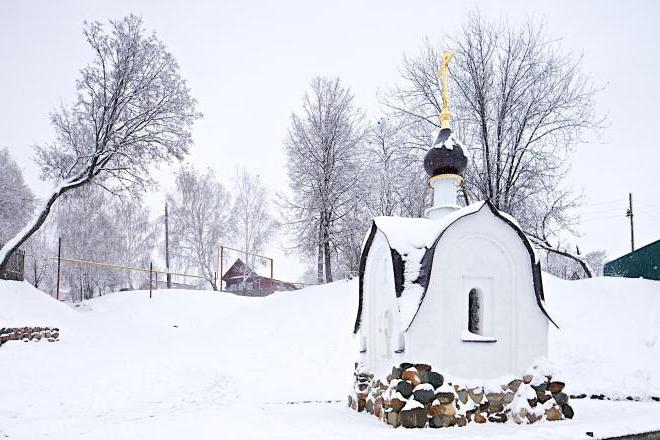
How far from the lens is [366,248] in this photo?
7957 millimetres

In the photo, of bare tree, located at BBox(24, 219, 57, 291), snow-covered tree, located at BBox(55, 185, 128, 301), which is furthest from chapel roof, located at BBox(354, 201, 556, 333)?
bare tree, located at BBox(24, 219, 57, 291)

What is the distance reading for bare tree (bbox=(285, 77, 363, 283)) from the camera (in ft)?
75.1

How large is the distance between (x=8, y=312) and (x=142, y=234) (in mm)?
23508

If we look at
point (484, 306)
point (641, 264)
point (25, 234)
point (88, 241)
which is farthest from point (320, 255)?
point (484, 306)

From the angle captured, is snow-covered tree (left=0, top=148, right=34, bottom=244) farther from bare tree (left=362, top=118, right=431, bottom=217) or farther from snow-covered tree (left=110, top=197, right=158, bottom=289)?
bare tree (left=362, top=118, right=431, bottom=217)

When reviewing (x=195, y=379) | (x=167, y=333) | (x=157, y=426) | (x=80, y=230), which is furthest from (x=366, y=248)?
(x=80, y=230)

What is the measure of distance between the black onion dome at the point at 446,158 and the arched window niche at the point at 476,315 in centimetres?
176

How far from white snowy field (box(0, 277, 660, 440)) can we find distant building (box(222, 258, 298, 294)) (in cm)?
1576

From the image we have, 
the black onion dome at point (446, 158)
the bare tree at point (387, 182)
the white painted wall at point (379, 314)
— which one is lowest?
the white painted wall at point (379, 314)

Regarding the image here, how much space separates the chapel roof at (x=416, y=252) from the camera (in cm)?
657

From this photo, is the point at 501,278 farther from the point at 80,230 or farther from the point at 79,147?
the point at 80,230

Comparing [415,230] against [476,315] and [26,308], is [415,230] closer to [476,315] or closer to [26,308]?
[476,315]

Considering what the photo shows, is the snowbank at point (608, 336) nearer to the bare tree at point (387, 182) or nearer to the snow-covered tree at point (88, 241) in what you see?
the bare tree at point (387, 182)

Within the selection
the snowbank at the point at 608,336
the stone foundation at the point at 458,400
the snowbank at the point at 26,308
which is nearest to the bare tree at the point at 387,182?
the snowbank at the point at 608,336
